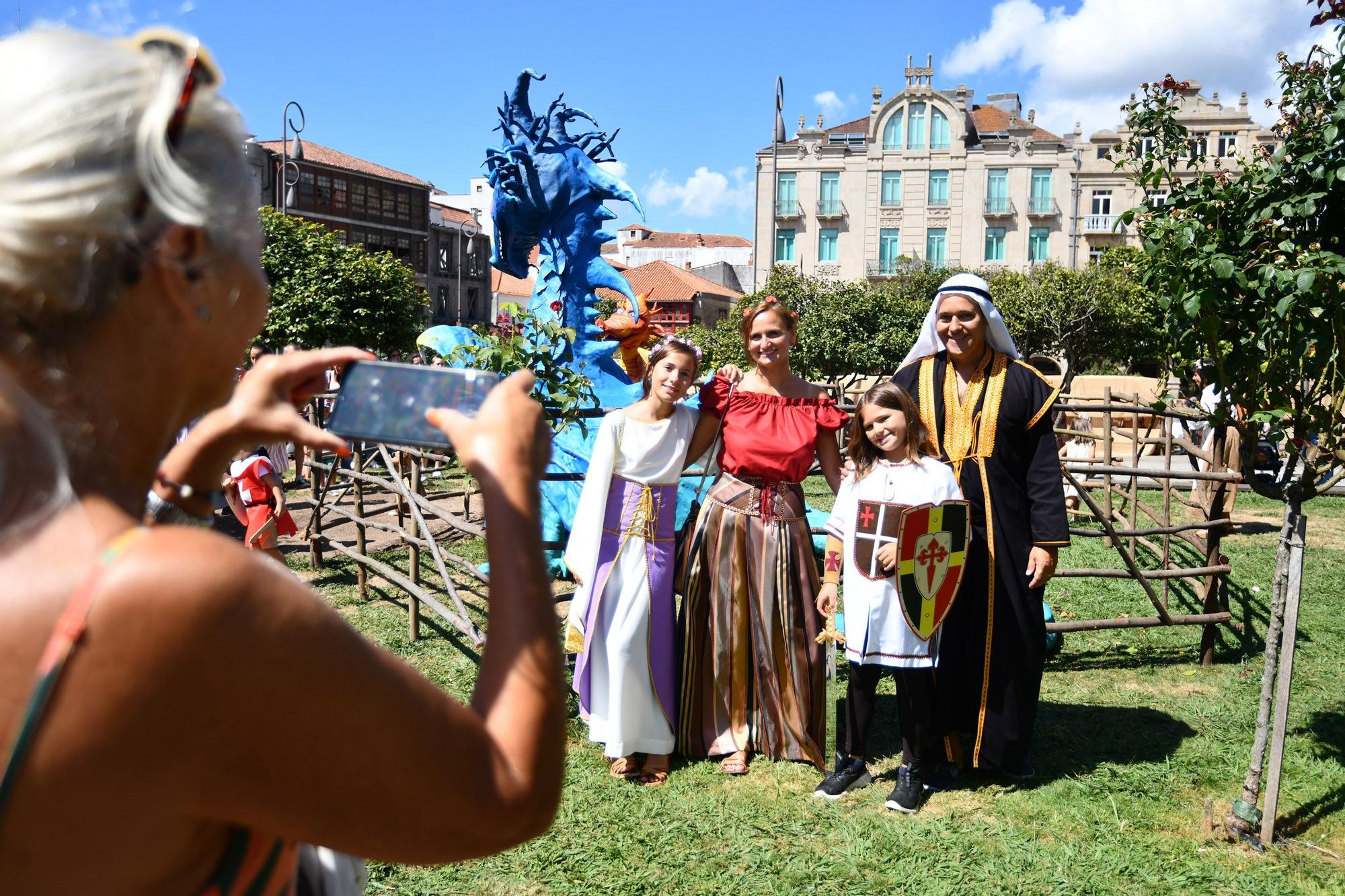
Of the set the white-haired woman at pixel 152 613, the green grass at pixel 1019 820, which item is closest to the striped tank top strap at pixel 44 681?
the white-haired woman at pixel 152 613

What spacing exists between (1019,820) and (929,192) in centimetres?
4414

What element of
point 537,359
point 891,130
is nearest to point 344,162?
point 891,130

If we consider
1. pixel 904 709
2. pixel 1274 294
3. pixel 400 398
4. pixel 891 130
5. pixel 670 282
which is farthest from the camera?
pixel 670 282

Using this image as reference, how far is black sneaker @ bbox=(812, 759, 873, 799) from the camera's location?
13.1ft

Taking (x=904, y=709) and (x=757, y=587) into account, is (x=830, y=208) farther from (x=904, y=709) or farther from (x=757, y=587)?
(x=904, y=709)

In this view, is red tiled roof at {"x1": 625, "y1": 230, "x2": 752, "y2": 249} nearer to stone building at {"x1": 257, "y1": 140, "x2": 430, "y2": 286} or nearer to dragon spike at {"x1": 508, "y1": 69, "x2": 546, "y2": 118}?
stone building at {"x1": 257, "y1": 140, "x2": 430, "y2": 286}

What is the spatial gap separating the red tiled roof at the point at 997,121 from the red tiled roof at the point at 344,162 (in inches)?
1092

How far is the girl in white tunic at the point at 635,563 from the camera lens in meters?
4.30

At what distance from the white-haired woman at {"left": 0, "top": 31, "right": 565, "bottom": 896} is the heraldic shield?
3.09 meters

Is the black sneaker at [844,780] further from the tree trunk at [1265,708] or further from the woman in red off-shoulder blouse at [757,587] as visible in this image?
the tree trunk at [1265,708]

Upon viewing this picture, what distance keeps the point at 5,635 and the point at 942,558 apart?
355 cm

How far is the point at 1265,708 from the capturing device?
11.6 ft

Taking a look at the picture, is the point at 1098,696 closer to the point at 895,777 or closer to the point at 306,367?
the point at 895,777

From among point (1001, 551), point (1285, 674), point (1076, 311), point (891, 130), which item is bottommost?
point (1285, 674)
